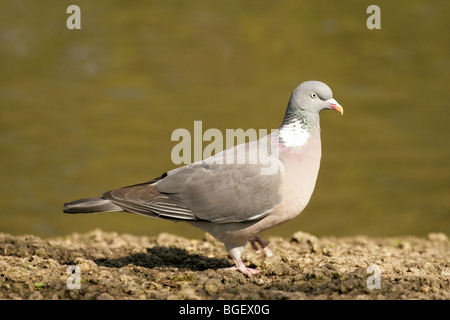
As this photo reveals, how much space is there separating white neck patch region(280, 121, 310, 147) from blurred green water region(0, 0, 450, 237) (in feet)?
18.9

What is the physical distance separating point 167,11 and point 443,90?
10.1m

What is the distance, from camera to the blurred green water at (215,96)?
12953mm

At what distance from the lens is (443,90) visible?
1777cm

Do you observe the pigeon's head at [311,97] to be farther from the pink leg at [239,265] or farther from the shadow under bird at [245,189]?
the pink leg at [239,265]

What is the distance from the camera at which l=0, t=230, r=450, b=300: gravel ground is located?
5.26 meters

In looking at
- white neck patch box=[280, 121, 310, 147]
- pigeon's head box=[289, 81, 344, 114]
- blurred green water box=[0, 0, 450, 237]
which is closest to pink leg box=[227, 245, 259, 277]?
white neck patch box=[280, 121, 310, 147]

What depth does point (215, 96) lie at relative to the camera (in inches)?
674

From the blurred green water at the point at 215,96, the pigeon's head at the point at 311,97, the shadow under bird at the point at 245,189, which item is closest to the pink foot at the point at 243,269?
the shadow under bird at the point at 245,189

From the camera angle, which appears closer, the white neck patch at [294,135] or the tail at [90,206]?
the white neck patch at [294,135]

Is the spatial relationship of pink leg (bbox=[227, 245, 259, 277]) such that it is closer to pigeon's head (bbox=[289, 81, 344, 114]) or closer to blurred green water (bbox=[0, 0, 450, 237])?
pigeon's head (bbox=[289, 81, 344, 114])

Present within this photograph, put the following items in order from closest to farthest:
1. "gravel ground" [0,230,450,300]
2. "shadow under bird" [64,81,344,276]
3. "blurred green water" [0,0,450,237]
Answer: "gravel ground" [0,230,450,300]
"shadow under bird" [64,81,344,276]
"blurred green water" [0,0,450,237]

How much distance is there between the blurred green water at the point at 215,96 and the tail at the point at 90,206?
5315 millimetres

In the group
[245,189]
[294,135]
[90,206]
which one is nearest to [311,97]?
[294,135]

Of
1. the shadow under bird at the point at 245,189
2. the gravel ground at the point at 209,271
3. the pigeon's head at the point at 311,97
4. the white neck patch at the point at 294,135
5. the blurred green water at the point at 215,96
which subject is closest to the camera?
the gravel ground at the point at 209,271
